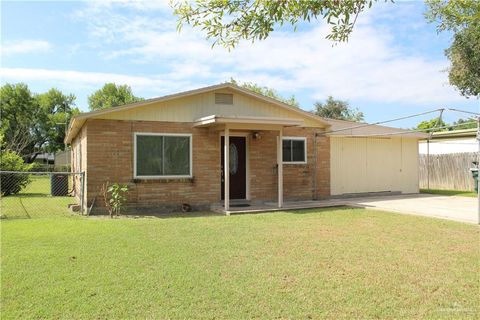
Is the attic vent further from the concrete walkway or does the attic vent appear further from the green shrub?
the green shrub

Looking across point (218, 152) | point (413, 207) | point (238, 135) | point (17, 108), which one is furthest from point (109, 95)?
point (413, 207)

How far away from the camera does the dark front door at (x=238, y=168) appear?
45.3 ft

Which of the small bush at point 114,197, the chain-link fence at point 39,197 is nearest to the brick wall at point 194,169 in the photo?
the small bush at point 114,197

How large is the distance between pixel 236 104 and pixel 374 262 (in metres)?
8.35

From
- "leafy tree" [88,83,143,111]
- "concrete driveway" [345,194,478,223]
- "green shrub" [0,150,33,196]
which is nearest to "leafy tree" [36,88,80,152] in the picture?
"leafy tree" [88,83,143,111]

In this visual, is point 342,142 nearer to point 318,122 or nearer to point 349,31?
point 318,122

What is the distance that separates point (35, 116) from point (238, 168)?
157ft

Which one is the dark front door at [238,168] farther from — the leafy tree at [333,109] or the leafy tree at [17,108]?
the leafy tree at [17,108]

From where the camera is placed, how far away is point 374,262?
6.25 meters

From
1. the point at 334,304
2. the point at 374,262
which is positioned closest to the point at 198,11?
the point at 334,304

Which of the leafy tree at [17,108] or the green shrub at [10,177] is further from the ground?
the leafy tree at [17,108]

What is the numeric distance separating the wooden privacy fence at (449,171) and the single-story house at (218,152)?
22.3 ft

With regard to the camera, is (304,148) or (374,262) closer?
(374,262)

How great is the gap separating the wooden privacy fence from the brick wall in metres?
9.42
